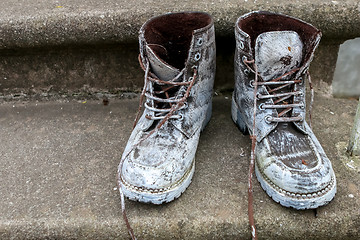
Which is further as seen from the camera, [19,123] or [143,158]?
[19,123]

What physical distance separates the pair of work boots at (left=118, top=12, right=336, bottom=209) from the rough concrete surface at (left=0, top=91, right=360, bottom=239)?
50 mm

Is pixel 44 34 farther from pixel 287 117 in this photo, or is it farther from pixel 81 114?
pixel 287 117

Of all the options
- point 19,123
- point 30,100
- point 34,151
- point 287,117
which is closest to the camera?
point 287,117

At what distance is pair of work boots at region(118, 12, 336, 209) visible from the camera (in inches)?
32.0

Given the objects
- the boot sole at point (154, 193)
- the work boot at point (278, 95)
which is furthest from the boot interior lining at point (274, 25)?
the boot sole at point (154, 193)

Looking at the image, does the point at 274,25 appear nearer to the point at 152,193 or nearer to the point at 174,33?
the point at 174,33

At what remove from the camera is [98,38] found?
1.16 m

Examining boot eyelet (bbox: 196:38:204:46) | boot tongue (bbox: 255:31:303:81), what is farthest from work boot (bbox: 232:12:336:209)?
boot eyelet (bbox: 196:38:204:46)

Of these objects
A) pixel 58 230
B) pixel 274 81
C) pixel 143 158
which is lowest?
pixel 58 230

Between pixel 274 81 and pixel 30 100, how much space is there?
0.92 metres

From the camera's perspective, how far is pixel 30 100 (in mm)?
1309

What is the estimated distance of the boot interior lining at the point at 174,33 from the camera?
38.9 inches

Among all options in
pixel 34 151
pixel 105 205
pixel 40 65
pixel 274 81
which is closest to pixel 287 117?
pixel 274 81

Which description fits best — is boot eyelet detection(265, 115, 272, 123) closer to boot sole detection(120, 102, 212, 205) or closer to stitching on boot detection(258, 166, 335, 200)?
stitching on boot detection(258, 166, 335, 200)
